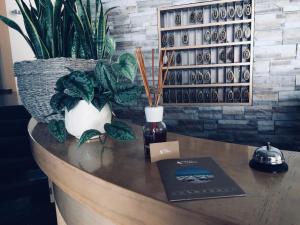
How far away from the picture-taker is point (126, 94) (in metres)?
0.94

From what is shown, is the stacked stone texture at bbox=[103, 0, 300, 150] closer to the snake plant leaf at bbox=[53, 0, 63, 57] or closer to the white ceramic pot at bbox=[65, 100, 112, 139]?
the snake plant leaf at bbox=[53, 0, 63, 57]

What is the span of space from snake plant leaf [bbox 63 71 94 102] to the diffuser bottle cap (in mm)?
210

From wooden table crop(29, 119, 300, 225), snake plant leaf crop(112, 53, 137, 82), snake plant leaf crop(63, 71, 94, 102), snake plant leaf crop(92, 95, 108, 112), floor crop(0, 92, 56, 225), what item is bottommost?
floor crop(0, 92, 56, 225)

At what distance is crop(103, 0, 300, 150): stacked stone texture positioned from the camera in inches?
115

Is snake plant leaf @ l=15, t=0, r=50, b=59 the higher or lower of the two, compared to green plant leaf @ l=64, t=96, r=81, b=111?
higher

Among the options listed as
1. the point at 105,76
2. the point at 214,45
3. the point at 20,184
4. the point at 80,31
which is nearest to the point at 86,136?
the point at 105,76

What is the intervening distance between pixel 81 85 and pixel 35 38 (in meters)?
0.48

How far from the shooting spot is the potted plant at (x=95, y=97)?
88 centimetres

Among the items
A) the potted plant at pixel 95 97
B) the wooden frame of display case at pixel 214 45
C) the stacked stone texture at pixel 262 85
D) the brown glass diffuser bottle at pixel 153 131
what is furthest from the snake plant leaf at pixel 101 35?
the stacked stone texture at pixel 262 85

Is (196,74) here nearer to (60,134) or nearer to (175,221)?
(60,134)

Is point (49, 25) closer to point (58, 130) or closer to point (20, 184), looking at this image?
point (58, 130)

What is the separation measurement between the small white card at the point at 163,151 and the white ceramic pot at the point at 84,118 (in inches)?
11.0

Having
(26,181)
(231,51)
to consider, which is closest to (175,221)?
(26,181)

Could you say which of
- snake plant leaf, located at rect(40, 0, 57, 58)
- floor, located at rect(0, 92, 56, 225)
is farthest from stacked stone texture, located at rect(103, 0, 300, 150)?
snake plant leaf, located at rect(40, 0, 57, 58)
